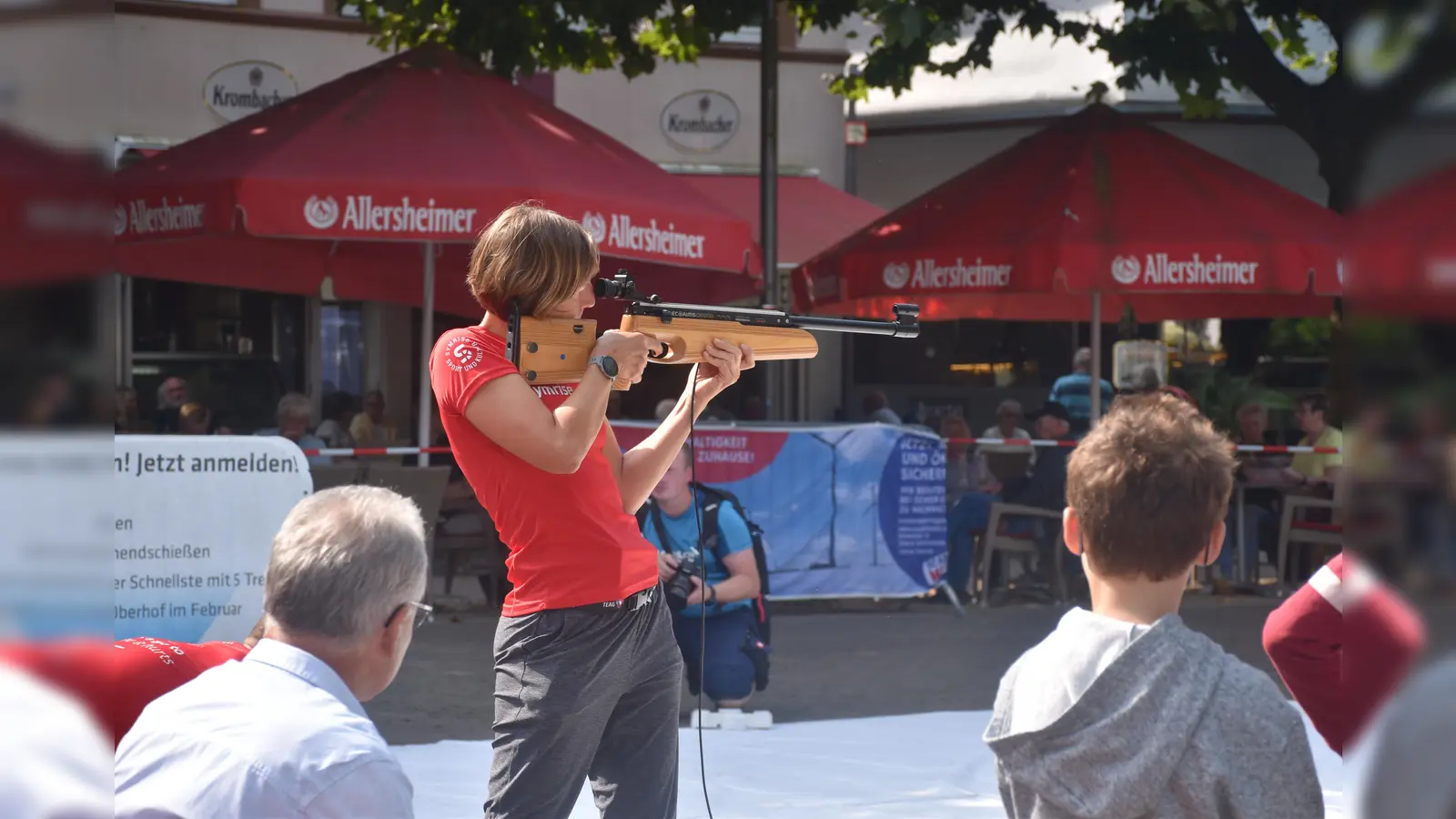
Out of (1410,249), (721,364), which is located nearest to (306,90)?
(721,364)

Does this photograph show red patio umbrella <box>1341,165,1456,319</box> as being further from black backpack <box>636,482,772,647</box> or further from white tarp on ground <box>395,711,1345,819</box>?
black backpack <box>636,482,772,647</box>

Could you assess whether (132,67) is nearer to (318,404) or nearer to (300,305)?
(300,305)

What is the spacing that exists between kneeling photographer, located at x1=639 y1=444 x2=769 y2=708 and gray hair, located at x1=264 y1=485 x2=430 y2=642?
4.12 meters

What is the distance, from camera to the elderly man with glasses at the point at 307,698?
1.78 metres

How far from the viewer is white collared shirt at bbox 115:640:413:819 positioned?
5.82ft

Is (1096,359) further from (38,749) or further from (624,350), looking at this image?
(38,749)

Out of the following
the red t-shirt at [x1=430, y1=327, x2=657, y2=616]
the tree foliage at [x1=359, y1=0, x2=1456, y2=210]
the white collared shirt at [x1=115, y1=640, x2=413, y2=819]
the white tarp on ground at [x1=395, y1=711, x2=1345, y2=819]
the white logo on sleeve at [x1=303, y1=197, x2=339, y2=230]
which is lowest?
the white tarp on ground at [x1=395, y1=711, x2=1345, y2=819]

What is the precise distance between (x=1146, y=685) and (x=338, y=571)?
106 cm

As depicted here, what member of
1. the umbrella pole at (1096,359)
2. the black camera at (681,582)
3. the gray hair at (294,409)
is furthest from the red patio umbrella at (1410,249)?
the umbrella pole at (1096,359)

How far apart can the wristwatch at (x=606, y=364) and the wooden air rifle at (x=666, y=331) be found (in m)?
0.05

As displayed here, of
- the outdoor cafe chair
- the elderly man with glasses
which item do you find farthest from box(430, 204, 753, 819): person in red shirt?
the outdoor cafe chair

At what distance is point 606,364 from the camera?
291cm

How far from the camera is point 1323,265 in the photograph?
8586 millimetres

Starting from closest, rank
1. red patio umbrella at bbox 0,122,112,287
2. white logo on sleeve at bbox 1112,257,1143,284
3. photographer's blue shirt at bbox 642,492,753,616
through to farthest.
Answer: red patio umbrella at bbox 0,122,112,287 → photographer's blue shirt at bbox 642,492,753,616 → white logo on sleeve at bbox 1112,257,1143,284
